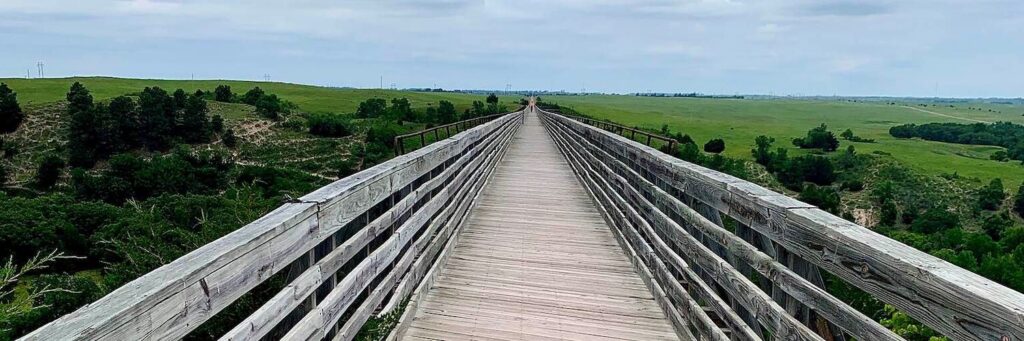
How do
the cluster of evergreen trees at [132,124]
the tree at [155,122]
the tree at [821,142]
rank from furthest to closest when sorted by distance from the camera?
1. the tree at [821,142]
2. the tree at [155,122]
3. the cluster of evergreen trees at [132,124]

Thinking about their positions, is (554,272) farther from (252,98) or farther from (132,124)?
(252,98)

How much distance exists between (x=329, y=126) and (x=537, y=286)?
292 feet

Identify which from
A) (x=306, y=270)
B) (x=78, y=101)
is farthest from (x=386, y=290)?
(x=78, y=101)

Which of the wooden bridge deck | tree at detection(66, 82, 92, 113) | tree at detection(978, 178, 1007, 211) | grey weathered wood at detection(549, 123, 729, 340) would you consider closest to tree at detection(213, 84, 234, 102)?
tree at detection(66, 82, 92, 113)

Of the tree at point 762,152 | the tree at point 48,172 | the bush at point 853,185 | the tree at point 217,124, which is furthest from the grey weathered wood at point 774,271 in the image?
the tree at point 217,124

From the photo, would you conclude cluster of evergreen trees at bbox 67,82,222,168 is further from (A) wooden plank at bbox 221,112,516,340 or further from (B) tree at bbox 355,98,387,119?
(A) wooden plank at bbox 221,112,516,340

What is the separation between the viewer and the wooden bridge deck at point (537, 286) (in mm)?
4312

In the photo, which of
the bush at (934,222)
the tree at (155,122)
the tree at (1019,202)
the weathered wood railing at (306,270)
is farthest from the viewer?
the tree at (155,122)

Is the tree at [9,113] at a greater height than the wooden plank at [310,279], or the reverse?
the wooden plank at [310,279]

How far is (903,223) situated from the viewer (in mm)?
67875

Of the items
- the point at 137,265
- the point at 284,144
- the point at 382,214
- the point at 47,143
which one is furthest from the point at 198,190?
the point at 382,214

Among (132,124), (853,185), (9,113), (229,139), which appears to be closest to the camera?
(853,185)

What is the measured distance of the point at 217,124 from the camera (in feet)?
291

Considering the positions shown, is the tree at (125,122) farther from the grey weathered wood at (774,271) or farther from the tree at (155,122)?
the grey weathered wood at (774,271)
